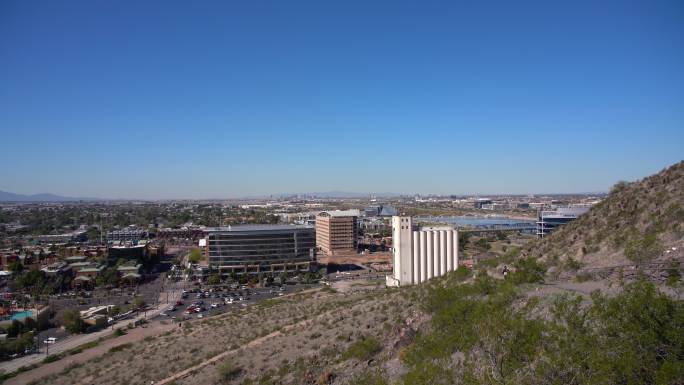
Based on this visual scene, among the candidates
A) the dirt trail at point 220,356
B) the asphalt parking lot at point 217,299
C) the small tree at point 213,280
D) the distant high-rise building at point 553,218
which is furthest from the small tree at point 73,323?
the distant high-rise building at point 553,218

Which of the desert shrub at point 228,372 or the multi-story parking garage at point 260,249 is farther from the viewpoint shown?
the multi-story parking garage at point 260,249

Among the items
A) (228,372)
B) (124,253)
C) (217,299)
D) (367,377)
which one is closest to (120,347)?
(228,372)

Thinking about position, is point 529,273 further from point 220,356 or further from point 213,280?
point 213,280

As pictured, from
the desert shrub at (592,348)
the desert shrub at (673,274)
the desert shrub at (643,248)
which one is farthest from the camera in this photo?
the desert shrub at (643,248)

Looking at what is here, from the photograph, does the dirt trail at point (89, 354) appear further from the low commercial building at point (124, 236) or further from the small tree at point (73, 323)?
the low commercial building at point (124, 236)

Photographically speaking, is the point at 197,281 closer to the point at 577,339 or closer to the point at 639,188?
the point at 639,188
